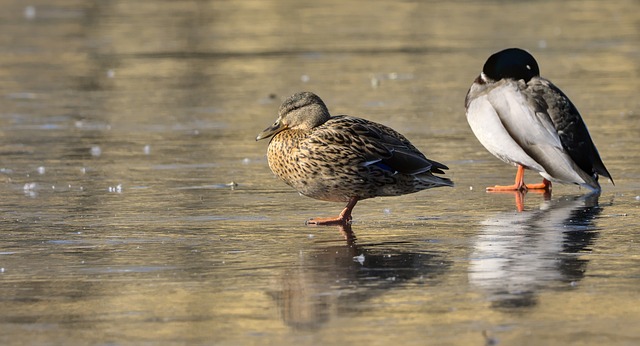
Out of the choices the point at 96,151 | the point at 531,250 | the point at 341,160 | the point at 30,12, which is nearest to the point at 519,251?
the point at 531,250

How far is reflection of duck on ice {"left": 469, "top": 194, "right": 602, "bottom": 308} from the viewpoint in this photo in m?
6.77

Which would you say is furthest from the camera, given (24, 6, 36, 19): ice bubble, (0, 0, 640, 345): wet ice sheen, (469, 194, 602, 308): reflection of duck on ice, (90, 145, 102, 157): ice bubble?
(24, 6, 36, 19): ice bubble

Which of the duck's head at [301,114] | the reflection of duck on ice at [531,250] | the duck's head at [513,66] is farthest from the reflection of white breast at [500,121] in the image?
the duck's head at [301,114]

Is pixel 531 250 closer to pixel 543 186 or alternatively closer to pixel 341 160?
pixel 341 160

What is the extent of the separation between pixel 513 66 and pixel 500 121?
0.53 meters

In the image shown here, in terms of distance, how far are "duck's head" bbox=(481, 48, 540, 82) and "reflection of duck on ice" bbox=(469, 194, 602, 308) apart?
1268 millimetres

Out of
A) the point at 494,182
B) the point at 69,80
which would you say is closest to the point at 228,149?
the point at 494,182

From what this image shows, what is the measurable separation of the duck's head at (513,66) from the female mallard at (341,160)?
6.09 ft

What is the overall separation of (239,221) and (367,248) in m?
1.29

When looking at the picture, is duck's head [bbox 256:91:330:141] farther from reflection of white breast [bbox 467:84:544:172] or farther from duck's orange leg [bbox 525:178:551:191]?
duck's orange leg [bbox 525:178:551:191]

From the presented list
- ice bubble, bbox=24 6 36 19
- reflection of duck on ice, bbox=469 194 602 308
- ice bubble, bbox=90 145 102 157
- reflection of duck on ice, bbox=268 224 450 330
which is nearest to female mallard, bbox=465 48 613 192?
reflection of duck on ice, bbox=469 194 602 308

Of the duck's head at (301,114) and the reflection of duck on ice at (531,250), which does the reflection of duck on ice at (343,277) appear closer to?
the reflection of duck on ice at (531,250)

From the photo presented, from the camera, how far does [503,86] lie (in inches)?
413

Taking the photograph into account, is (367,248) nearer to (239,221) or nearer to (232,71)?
(239,221)
